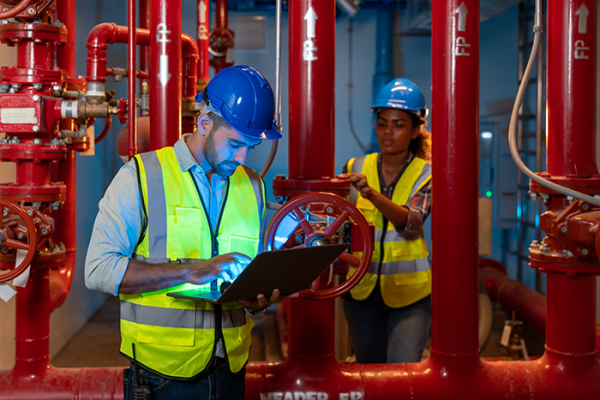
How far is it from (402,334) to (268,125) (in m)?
1.24

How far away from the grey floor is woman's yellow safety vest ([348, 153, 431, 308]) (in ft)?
5.68

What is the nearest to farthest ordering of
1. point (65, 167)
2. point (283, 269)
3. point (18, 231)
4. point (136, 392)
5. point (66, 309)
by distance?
point (283, 269)
point (136, 392)
point (18, 231)
point (65, 167)
point (66, 309)

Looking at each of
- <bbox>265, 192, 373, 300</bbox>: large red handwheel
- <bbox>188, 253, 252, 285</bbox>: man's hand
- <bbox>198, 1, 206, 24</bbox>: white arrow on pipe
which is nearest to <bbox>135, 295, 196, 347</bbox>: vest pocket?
<bbox>188, 253, 252, 285</bbox>: man's hand

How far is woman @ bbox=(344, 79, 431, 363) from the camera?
231 cm

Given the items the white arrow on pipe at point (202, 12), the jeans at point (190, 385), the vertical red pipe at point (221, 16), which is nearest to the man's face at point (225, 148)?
the jeans at point (190, 385)

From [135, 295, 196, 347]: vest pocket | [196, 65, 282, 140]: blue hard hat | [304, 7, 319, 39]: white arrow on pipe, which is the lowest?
[135, 295, 196, 347]: vest pocket

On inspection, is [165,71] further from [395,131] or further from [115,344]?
[115,344]

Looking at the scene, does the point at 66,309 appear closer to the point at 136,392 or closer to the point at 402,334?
the point at 402,334

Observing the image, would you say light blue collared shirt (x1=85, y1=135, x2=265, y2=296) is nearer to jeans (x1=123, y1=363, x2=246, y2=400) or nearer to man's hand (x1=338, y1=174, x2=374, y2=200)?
jeans (x1=123, y1=363, x2=246, y2=400)

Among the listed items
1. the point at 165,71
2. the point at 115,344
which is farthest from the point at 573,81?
the point at 115,344

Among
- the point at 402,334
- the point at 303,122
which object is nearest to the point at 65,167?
the point at 303,122

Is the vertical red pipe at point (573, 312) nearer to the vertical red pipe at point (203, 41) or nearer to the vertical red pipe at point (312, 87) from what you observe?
the vertical red pipe at point (312, 87)

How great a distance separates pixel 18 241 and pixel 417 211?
1.46 m

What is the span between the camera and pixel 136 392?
1.36 meters
